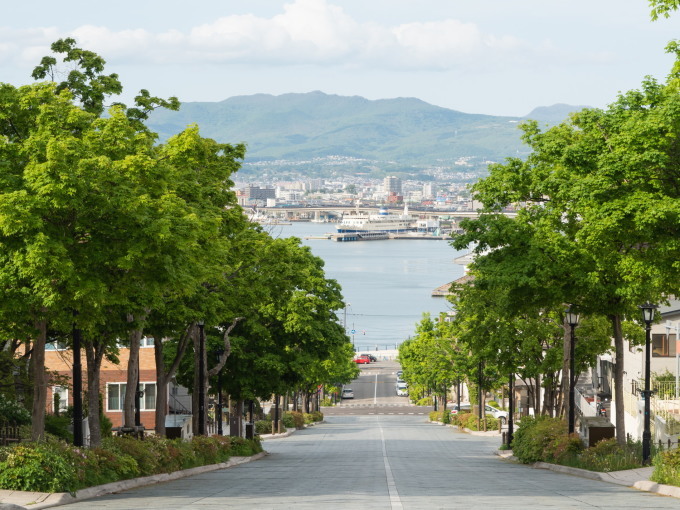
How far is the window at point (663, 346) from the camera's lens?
58.1 metres

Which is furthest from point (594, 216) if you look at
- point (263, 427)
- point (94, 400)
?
point (263, 427)

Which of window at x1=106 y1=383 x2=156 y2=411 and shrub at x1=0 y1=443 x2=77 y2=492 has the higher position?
shrub at x1=0 y1=443 x2=77 y2=492

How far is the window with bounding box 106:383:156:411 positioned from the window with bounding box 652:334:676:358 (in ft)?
88.6

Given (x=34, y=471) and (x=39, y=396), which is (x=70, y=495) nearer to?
(x=34, y=471)

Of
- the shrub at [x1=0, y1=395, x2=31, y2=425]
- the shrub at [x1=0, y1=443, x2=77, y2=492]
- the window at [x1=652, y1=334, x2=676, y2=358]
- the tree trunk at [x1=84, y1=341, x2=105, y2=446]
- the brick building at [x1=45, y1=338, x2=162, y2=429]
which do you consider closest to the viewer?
the shrub at [x1=0, y1=443, x2=77, y2=492]

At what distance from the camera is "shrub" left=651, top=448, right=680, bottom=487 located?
22.0 metres

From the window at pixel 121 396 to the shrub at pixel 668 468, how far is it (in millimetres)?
38653

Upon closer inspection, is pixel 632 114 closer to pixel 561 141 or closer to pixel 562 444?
pixel 561 141

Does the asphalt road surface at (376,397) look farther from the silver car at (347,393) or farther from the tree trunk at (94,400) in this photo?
the tree trunk at (94,400)

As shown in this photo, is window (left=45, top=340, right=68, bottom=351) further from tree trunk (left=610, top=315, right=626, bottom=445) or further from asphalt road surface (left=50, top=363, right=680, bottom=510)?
tree trunk (left=610, top=315, right=626, bottom=445)

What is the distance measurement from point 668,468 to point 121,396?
40665 millimetres

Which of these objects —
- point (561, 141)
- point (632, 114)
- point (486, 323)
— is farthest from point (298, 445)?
point (632, 114)

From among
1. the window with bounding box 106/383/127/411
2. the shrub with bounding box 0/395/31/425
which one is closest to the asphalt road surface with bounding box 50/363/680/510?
the shrub with bounding box 0/395/31/425

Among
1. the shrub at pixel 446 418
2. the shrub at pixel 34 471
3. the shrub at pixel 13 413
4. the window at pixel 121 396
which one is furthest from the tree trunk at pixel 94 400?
the shrub at pixel 446 418
